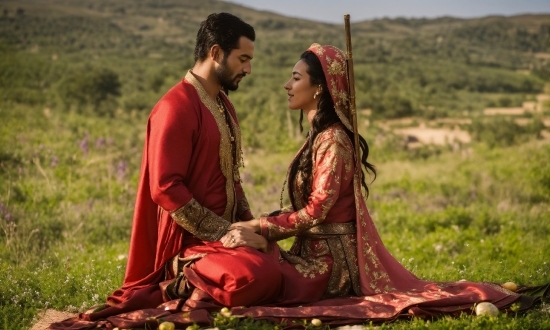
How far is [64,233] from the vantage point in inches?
289

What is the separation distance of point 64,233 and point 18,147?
5.05m

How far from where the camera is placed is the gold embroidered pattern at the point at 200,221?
14.2ft

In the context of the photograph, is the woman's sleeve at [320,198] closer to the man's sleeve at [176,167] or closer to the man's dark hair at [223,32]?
the man's sleeve at [176,167]

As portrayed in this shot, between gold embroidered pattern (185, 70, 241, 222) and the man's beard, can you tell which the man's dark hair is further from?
gold embroidered pattern (185, 70, 241, 222)

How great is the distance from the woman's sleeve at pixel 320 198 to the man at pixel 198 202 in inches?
4.5

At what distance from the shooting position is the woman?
4383 millimetres

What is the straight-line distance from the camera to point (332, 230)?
461 cm

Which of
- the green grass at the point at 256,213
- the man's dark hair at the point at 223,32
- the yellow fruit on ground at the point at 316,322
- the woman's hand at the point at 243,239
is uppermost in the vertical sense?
the man's dark hair at the point at 223,32

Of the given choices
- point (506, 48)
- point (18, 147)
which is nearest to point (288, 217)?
point (18, 147)

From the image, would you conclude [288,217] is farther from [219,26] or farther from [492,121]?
[492,121]

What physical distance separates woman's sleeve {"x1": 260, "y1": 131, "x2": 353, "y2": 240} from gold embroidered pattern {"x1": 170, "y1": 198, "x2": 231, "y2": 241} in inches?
10.0

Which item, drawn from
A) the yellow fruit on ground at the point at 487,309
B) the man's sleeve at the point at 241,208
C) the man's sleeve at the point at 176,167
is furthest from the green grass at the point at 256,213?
the man's sleeve at the point at 241,208

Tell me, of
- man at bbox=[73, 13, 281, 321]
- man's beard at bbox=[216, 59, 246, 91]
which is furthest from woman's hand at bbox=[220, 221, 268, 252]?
man's beard at bbox=[216, 59, 246, 91]

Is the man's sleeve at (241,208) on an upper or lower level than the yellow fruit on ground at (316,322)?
upper
